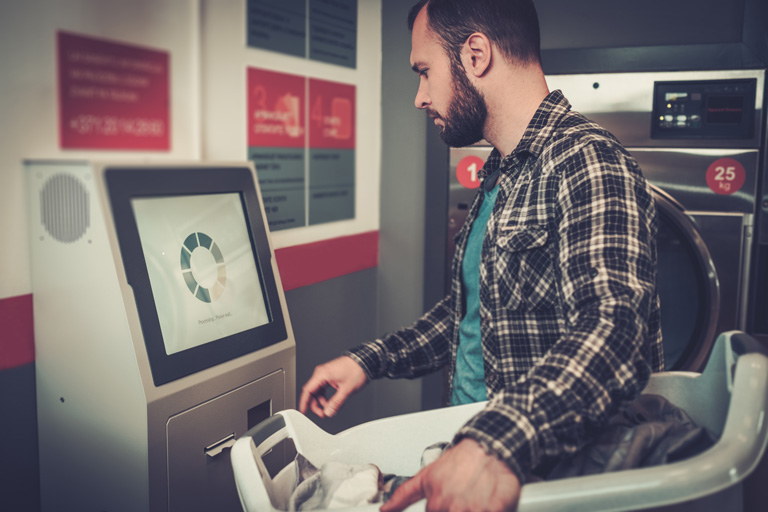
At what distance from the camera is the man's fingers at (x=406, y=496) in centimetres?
94

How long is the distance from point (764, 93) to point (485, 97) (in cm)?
137

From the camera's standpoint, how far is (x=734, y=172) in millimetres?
2395

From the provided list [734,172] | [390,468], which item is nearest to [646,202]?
[390,468]

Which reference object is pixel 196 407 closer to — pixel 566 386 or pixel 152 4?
pixel 566 386

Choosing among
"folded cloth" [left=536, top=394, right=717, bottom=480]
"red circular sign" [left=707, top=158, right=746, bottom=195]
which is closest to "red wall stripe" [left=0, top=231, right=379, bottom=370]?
"folded cloth" [left=536, top=394, right=717, bottom=480]

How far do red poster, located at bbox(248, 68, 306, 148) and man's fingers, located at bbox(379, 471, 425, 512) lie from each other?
1371 mm

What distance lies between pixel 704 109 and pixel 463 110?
4.19 ft

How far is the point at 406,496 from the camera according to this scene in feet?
3.07

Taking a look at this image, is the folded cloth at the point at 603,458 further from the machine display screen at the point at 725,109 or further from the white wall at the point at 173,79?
the machine display screen at the point at 725,109

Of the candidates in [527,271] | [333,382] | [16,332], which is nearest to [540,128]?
[527,271]

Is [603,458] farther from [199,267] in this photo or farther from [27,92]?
[27,92]

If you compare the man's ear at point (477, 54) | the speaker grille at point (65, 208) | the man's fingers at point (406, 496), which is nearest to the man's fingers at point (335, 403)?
the man's fingers at point (406, 496)

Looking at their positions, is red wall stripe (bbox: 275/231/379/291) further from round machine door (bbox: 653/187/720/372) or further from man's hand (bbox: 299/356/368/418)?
round machine door (bbox: 653/187/720/372)

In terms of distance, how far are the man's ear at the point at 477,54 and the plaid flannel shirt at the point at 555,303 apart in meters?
0.16
